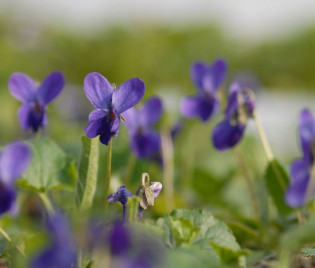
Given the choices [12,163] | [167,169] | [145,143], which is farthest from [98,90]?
[167,169]

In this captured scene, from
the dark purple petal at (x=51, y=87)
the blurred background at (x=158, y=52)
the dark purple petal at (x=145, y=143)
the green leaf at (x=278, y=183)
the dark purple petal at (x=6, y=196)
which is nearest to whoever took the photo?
the dark purple petal at (x=6, y=196)

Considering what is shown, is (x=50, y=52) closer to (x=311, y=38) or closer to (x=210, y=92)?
(x=311, y=38)

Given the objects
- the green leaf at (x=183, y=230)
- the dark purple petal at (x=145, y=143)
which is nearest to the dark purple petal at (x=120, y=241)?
the green leaf at (x=183, y=230)

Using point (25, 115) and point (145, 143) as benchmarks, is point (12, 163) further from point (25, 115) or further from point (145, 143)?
point (145, 143)

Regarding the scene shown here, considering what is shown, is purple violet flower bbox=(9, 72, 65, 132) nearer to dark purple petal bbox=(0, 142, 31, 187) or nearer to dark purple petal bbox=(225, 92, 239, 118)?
dark purple petal bbox=(225, 92, 239, 118)

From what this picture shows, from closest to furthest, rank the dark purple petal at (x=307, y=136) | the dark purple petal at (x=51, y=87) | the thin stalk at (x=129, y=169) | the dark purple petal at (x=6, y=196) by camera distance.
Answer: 1. the dark purple petal at (x=6, y=196)
2. the dark purple petal at (x=307, y=136)
3. the dark purple petal at (x=51, y=87)
4. the thin stalk at (x=129, y=169)

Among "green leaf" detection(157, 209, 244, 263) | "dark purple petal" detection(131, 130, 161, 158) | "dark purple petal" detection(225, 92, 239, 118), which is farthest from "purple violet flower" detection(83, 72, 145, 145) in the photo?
"dark purple petal" detection(131, 130, 161, 158)

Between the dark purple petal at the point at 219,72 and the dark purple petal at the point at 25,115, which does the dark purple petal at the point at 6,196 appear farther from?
the dark purple petal at the point at 219,72
